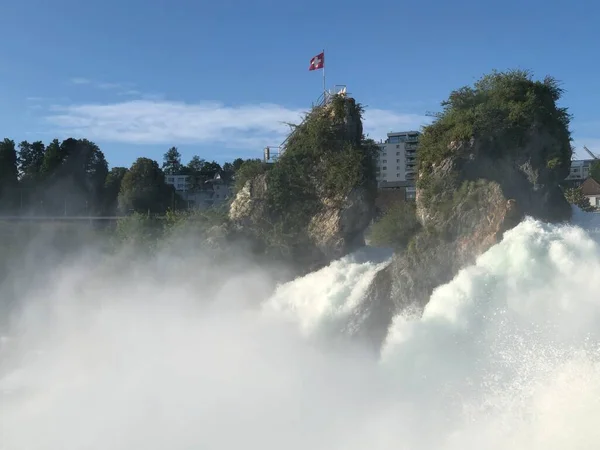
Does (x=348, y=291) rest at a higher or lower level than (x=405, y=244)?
lower

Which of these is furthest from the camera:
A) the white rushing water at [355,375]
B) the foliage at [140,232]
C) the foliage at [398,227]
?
the foliage at [140,232]

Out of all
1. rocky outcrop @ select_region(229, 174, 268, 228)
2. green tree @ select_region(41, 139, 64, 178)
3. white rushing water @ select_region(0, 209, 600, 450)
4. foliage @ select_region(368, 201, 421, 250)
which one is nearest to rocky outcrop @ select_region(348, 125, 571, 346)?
foliage @ select_region(368, 201, 421, 250)

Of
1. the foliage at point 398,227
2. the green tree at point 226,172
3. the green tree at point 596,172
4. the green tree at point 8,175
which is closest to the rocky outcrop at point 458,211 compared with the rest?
the foliage at point 398,227

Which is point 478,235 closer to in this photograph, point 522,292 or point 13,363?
point 522,292

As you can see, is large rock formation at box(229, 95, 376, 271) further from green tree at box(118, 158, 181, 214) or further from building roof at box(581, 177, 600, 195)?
building roof at box(581, 177, 600, 195)

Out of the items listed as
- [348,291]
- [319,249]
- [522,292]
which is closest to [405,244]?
[348,291]

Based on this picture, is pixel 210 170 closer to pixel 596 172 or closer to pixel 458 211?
pixel 596 172

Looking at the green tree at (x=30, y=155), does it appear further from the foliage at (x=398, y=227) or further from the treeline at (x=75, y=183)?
the foliage at (x=398, y=227)
